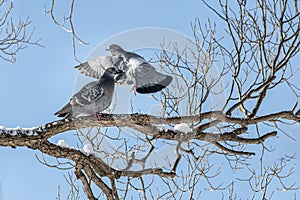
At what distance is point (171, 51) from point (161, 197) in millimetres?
1296

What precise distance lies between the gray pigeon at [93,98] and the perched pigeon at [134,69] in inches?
2.8

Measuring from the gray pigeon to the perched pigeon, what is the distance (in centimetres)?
7

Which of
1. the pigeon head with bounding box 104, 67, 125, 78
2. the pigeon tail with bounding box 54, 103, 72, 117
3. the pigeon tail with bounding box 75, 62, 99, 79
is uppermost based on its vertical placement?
the pigeon tail with bounding box 75, 62, 99, 79

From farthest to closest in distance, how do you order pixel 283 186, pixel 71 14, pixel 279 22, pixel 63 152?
pixel 283 186
pixel 279 22
pixel 63 152
pixel 71 14

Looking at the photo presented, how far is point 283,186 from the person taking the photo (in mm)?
3701

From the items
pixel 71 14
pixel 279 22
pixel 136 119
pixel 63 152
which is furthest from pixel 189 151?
pixel 71 14

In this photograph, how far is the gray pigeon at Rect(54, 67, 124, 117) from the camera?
275 cm

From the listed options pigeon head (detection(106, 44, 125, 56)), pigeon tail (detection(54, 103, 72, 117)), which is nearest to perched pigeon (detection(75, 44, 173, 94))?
pigeon head (detection(106, 44, 125, 56))

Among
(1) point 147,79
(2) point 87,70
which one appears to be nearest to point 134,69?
(1) point 147,79

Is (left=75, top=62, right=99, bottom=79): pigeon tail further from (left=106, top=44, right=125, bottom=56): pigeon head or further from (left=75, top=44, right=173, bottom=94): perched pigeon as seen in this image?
(left=106, top=44, right=125, bottom=56): pigeon head

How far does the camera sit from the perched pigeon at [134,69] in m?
2.89

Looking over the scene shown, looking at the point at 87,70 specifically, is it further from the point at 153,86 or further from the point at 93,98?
the point at 153,86

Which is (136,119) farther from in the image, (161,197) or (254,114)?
(161,197)

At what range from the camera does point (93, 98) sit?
9.27ft
